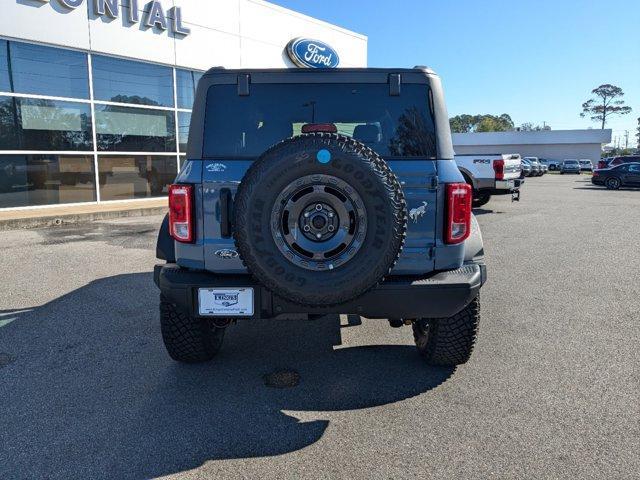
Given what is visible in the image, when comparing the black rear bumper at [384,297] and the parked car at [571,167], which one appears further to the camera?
the parked car at [571,167]

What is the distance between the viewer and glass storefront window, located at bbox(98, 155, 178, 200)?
527 inches

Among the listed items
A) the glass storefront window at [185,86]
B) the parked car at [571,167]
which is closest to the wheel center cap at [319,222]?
the glass storefront window at [185,86]

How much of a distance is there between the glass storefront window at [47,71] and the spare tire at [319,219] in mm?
11685

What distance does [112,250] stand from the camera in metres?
8.03

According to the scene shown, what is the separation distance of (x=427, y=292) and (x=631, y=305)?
11.6 ft

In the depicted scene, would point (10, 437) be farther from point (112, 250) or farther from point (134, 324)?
point (112, 250)

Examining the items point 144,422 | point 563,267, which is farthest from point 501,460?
point 563,267

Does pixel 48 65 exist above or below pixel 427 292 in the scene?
above

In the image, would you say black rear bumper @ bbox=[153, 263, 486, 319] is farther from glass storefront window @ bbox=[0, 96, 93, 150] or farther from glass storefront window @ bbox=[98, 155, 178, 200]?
glass storefront window @ bbox=[98, 155, 178, 200]

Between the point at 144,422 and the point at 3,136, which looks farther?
the point at 3,136

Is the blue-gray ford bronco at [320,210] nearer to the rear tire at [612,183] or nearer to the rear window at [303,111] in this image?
the rear window at [303,111]

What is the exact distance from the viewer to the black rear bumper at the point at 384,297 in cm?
278

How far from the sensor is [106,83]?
13.2m

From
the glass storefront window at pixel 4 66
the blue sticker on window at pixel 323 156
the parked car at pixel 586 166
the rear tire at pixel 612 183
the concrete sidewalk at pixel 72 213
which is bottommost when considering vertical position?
the concrete sidewalk at pixel 72 213
